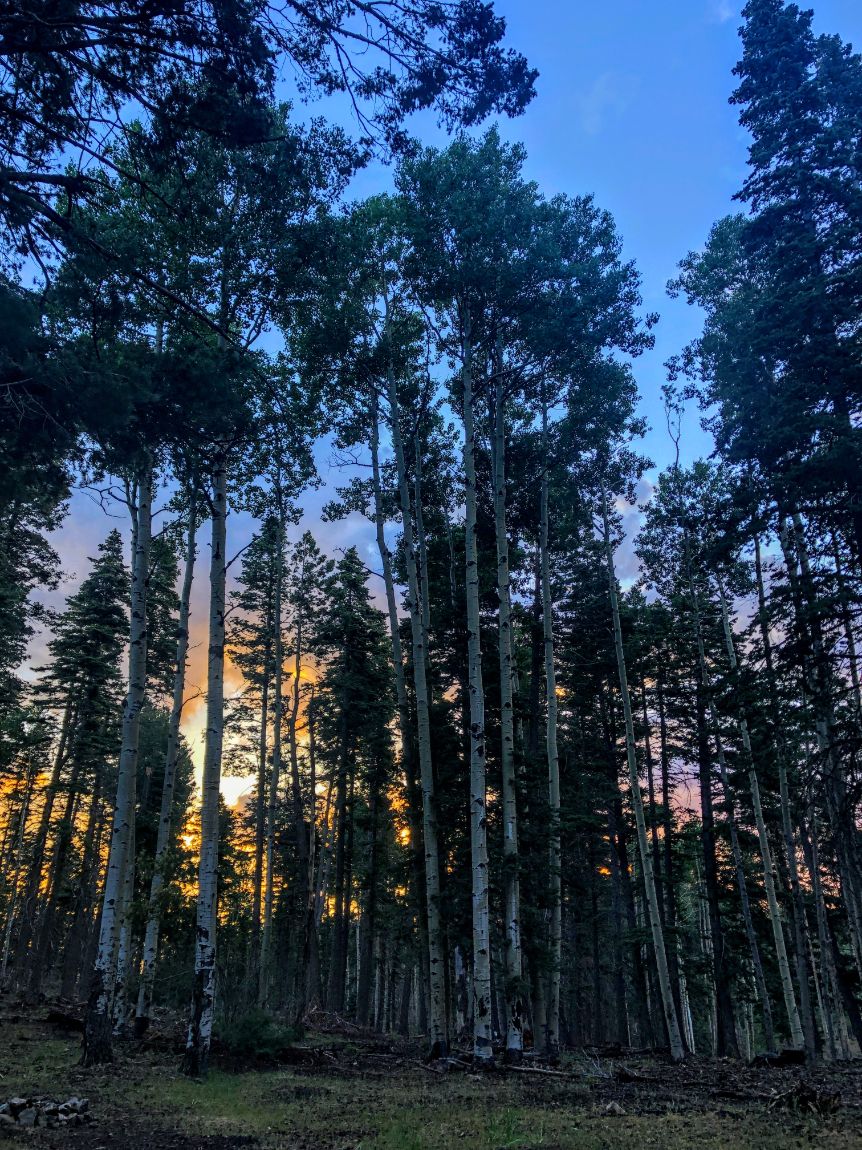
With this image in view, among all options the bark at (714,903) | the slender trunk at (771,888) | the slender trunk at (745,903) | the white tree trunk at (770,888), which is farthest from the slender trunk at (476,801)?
the bark at (714,903)

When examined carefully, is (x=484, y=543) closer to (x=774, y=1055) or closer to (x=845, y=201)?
(x=845, y=201)

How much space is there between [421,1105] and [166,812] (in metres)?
10.4

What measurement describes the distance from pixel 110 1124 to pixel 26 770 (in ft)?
93.0

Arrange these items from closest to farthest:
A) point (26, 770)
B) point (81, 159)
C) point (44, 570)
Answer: point (81, 159), point (44, 570), point (26, 770)

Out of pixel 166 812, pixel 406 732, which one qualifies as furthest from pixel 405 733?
pixel 166 812

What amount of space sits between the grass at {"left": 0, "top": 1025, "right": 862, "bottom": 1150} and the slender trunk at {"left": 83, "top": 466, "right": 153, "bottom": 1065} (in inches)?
23.9

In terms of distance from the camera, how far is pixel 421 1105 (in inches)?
320

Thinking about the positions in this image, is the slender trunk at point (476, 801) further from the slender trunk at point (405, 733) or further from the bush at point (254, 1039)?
the bush at point (254, 1039)

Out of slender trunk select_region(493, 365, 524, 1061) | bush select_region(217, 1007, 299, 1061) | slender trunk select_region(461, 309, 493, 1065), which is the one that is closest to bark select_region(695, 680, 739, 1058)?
slender trunk select_region(493, 365, 524, 1061)

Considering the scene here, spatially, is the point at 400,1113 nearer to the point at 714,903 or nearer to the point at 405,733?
the point at 405,733

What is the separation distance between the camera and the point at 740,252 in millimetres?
17125

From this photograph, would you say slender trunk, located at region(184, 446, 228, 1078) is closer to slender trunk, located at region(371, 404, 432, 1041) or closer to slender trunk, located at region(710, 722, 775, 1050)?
slender trunk, located at region(371, 404, 432, 1041)

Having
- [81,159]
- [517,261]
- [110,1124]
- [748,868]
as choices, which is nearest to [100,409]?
[81,159]

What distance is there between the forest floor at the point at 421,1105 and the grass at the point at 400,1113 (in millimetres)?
21
